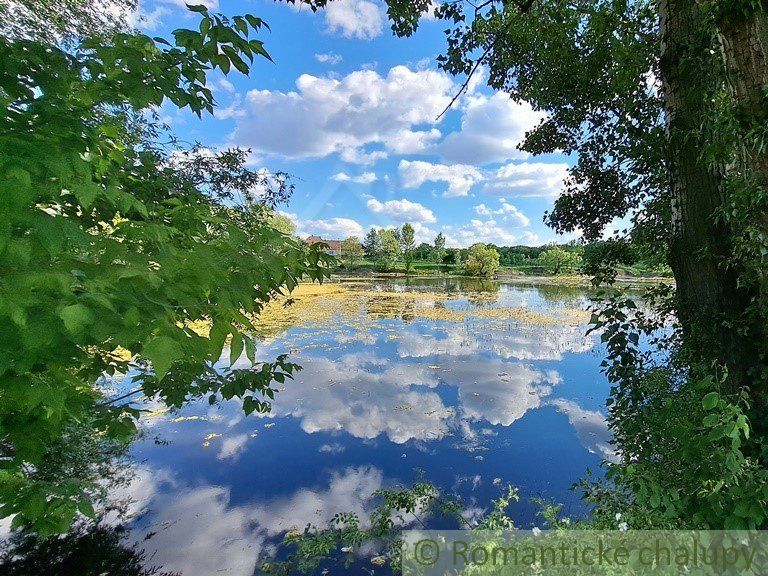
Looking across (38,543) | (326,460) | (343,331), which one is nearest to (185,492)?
(38,543)

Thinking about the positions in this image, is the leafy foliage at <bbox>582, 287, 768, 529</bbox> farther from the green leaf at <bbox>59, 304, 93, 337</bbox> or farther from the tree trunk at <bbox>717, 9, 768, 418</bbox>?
the green leaf at <bbox>59, 304, 93, 337</bbox>

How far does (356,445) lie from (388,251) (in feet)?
181

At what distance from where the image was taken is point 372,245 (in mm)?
69750

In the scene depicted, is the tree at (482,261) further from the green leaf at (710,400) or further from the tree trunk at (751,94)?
the green leaf at (710,400)

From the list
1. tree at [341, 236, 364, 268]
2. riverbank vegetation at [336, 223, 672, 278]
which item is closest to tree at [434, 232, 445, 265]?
riverbank vegetation at [336, 223, 672, 278]

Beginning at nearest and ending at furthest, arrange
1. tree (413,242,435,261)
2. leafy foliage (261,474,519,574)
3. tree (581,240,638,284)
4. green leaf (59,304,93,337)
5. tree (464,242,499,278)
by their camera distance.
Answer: green leaf (59,304,93,337), leafy foliage (261,474,519,574), tree (581,240,638,284), tree (464,242,499,278), tree (413,242,435,261)

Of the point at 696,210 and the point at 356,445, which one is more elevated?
the point at 696,210

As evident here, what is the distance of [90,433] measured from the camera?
475 cm

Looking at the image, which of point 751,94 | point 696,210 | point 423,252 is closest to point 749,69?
point 751,94

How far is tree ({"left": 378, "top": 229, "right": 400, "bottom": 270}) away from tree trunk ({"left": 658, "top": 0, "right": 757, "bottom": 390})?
56826mm

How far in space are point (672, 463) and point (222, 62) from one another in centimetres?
365

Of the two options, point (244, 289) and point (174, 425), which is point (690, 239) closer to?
point (244, 289)

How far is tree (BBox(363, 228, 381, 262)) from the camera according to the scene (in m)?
66.7

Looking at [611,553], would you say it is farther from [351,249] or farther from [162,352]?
[351,249]
